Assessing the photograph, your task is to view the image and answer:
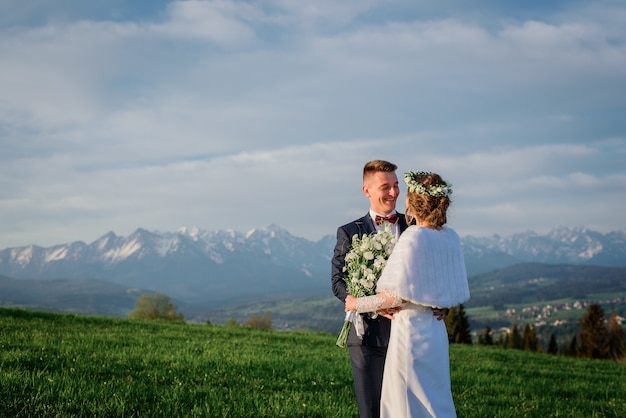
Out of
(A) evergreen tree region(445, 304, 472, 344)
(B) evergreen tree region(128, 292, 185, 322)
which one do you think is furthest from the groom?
(B) evergreen tree region(128, 292, 185, 322)

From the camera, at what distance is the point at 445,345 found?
6.96 meters

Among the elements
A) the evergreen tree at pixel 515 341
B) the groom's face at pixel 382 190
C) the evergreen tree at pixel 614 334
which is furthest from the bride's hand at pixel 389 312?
the evergreen tree at pixel 515 341

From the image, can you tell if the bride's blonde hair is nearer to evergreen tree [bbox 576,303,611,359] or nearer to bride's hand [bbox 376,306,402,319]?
bride's hand [bbox 376,306,402,319]

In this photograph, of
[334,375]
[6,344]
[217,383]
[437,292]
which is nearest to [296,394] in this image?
[217,383]

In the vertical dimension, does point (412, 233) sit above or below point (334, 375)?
above

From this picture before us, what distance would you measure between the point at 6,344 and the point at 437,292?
12.3 metres

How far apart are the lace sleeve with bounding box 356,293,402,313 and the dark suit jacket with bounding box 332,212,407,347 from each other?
0.32 m

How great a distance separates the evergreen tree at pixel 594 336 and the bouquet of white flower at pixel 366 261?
359 ft

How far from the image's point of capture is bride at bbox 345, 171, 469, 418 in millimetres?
6676

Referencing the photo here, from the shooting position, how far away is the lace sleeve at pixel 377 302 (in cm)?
679

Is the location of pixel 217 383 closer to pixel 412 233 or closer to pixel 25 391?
pixel 25 391

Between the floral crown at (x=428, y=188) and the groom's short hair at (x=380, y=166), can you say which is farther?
the groom's short hair at (x=380, y=166)

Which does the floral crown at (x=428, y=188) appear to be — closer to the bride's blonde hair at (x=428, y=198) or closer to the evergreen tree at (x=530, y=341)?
the bride's blonde hair at (x=428, y=198)

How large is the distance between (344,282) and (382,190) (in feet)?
4.42
